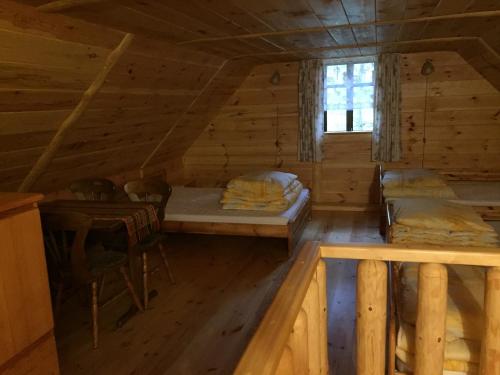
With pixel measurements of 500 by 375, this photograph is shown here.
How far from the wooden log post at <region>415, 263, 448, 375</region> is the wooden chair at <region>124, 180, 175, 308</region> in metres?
2.05

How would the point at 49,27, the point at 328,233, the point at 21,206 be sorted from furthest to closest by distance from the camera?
the point at 328,233 < the point at 49,27 < the point at 21,206

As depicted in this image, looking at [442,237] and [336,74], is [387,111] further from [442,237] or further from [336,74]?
[442,237]

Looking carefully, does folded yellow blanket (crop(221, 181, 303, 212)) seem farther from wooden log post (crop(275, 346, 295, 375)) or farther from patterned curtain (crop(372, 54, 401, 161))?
wooden log post (crop(275, 346, 295, 375))

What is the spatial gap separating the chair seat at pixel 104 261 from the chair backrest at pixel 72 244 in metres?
0.11

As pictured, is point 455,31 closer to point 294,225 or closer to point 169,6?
point 294,225

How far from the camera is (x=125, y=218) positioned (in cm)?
262

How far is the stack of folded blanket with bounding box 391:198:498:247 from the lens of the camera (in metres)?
2.50

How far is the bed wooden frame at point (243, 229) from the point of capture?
12.4 feet

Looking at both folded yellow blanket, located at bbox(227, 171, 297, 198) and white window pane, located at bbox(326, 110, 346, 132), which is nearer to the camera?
folded yellow blanket, located at bbox(227, 171, 297, 198)

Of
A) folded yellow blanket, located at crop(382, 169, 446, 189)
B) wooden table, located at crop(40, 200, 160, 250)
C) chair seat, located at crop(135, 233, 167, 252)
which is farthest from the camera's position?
folded yellow blanket, located at crop(382, 169, 446, 189)

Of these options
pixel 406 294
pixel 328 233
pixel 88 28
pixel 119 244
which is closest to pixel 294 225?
pixel 328 233

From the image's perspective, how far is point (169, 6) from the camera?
227 centimetres

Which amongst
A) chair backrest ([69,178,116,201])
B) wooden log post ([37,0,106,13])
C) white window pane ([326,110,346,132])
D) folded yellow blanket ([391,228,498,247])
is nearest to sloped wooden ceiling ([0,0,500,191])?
wooden log post ([37,0,106,13])

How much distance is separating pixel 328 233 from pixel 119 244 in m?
2.41
